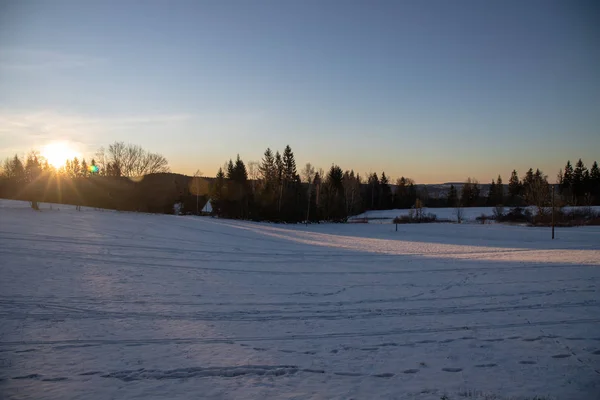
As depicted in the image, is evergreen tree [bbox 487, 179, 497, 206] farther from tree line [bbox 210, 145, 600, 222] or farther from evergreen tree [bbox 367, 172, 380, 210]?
evergreen tree [bbox 367, 172, 380, 210]

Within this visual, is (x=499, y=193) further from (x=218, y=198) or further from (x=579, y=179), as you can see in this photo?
(x=218, y=198)

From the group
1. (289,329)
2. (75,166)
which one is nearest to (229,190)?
(289,329)

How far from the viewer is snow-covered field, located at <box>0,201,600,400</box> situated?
5.55m

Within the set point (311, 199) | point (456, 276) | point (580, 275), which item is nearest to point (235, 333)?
point (456, 276)

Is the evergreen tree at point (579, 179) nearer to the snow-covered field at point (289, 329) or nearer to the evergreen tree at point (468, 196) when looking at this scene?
the evergreen tree at point (468, 196)

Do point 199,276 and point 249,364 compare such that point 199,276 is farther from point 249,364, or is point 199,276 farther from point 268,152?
point 268,152

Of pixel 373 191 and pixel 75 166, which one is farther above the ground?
pixel 75 166

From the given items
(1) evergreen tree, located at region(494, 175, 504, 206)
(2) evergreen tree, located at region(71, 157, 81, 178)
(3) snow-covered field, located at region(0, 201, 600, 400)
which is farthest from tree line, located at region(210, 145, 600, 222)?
(2) evergreen tree, located at region(71, 157, 81, 178)

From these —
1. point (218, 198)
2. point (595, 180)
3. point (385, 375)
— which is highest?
point (595, 180)

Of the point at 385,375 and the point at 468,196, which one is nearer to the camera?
the point at 385,375

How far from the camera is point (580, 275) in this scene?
13.3m

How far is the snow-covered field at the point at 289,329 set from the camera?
555 cm

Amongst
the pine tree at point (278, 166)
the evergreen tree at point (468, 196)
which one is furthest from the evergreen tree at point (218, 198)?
the evergreen tree at point (468, 196)

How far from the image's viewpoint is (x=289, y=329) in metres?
7.84
